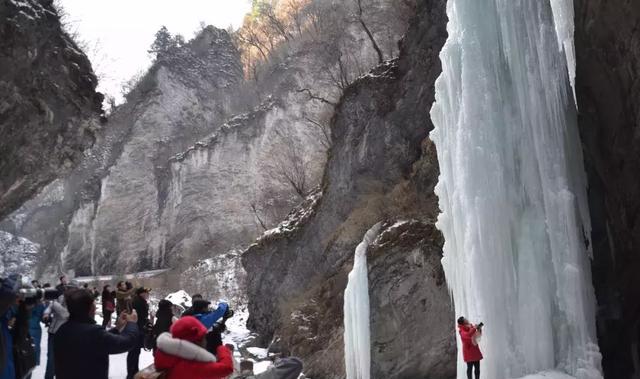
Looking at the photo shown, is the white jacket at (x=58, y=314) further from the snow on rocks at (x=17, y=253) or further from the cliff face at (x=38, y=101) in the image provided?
the snow on rocks at (x=17, y=253)

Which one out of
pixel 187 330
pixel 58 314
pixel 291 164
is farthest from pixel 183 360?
pixel 291 164

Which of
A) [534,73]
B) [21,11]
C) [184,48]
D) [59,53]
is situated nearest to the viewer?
[534,73]

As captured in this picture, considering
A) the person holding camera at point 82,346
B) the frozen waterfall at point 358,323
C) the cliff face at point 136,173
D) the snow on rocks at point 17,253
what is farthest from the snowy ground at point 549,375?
the snow on rocks at point 17,253

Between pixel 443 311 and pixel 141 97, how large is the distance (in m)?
34.5

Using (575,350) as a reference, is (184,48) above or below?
above

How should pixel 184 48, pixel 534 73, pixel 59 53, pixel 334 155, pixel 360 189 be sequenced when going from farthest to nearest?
pixel 184 48, pixel 334 155, pixel 360 189, pixel 59 53, pixel 534 73

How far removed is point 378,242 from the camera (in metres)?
14.2

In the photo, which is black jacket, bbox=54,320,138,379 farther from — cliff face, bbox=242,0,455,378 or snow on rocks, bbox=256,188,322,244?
snow on rocks, bbox=256,188,322,244

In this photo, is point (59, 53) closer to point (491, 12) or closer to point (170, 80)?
point (491, 12)

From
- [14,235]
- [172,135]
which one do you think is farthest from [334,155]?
[14,235]


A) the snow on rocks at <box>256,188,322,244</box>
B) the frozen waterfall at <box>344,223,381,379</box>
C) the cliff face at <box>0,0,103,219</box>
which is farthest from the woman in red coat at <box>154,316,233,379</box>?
the snow on rocks at <box>256,188,322,244</box>

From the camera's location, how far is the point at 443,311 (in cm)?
1308

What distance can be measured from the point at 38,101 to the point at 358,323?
927 centimetres

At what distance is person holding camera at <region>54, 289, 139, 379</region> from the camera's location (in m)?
3.21
